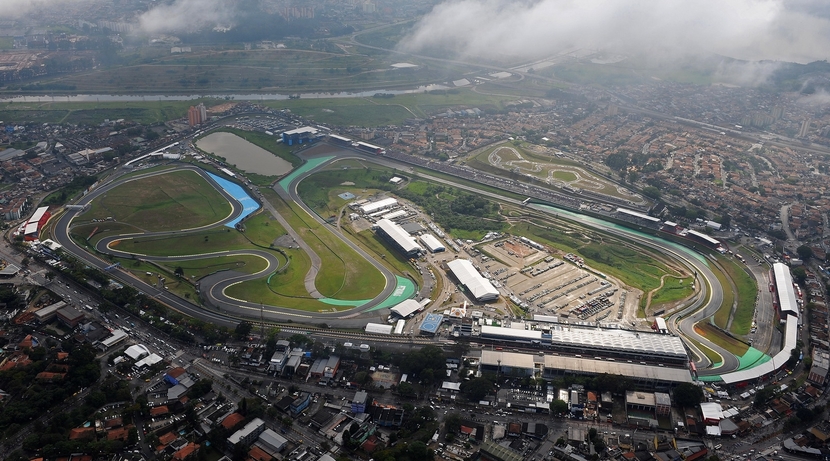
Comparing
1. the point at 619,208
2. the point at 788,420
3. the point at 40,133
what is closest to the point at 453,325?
the point at 788,420

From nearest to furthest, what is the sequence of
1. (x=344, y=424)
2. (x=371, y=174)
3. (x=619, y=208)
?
1. (x=344, y=424)
2. (x=619, y=208)
3. (x=371, y=174)

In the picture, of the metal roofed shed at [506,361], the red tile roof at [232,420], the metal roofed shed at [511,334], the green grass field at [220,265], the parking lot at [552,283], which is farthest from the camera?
the green grass field at [220,265]

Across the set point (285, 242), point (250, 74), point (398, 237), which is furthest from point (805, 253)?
point (250, 74)

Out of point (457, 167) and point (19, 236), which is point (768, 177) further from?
point (19, 236)

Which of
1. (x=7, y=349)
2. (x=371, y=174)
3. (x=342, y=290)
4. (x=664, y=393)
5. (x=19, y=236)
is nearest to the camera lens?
(x=664, y=393)

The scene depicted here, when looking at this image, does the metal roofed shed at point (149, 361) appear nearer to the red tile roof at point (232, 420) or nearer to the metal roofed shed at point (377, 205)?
the red tile roof at point (232, 420)

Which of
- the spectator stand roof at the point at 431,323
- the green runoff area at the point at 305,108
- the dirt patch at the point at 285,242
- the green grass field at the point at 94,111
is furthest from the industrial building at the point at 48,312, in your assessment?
the green grass field at the point at 94,111

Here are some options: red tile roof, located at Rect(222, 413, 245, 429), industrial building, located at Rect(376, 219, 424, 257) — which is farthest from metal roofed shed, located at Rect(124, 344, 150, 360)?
industrial building, located at Rect(376, 219, 424, 257)
